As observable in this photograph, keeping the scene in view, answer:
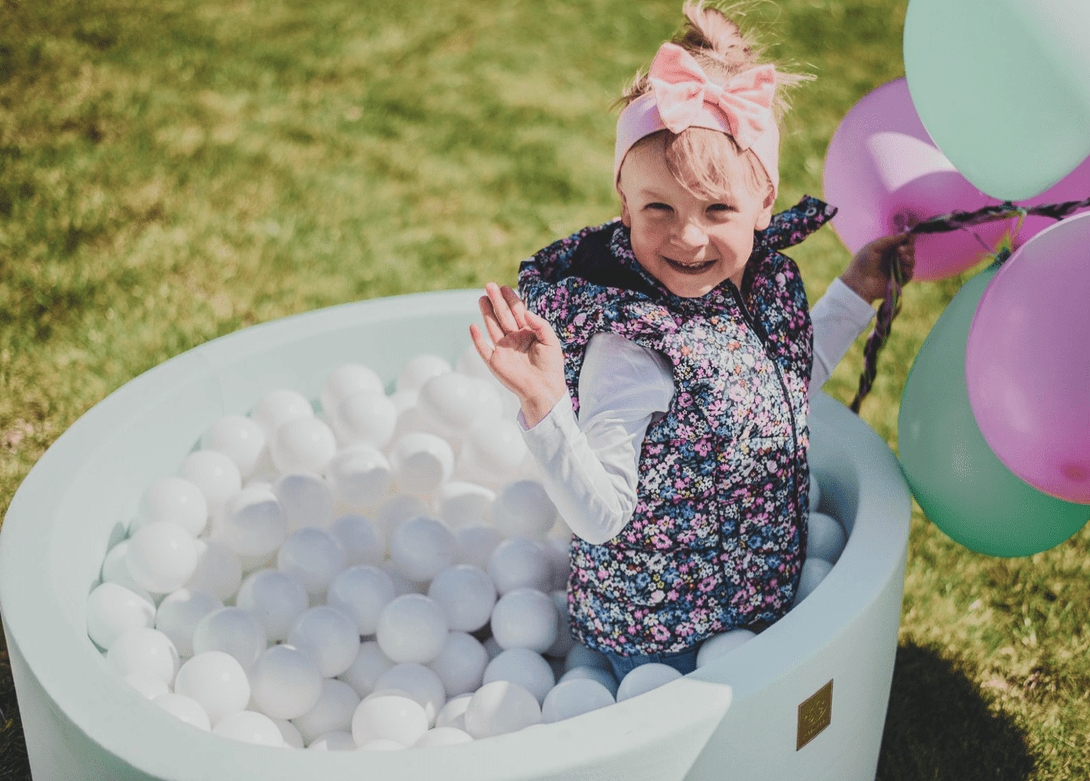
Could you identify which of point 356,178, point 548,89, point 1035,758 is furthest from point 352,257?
point 1035,758

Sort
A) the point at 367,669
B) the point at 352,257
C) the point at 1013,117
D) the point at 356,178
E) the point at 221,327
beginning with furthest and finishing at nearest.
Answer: the point at 356,178, the point at 352,257, the point at 221,327, the point at 367,669, the point at 1013,117

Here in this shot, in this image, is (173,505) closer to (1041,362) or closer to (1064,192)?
(1041,362)

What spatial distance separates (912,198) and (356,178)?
238 cm

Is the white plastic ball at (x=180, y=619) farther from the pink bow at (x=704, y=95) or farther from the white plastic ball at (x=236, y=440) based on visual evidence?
the pink bow at (x=704, y=95)

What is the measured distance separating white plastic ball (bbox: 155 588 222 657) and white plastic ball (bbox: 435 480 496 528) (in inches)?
18.3

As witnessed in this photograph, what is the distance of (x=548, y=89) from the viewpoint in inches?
173

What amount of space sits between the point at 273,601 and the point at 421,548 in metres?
0.26

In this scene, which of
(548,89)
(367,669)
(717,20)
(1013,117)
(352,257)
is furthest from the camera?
(548,89)

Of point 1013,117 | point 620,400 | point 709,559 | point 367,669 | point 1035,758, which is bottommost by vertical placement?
point 1035,758

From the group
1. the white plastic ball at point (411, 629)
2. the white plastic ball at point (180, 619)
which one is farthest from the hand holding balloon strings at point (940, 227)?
the white plastic ball at point (180, 619)

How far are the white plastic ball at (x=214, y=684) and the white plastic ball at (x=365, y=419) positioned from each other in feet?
1.87

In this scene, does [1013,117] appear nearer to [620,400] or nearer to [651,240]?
[651,240]

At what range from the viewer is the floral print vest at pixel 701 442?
157cm

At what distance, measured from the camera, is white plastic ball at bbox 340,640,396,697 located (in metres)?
1.89
